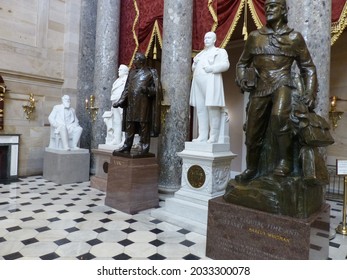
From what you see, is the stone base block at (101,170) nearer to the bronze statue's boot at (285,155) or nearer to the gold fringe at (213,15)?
the gold fringe at (213,15)

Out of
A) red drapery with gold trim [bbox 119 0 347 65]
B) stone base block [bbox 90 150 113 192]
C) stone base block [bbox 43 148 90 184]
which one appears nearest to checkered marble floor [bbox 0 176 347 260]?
stone base block [bbox 90 150 113 192]

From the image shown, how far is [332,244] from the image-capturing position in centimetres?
344

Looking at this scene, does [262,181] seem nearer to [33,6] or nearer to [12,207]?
[12,207]

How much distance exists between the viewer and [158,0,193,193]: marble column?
5.23 metres

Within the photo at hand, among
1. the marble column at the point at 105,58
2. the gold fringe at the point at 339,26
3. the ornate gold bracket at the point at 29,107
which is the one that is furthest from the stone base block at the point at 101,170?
the gold fringe at the point at 339,26

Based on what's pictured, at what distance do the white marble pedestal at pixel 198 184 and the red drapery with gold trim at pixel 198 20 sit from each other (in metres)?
2.24

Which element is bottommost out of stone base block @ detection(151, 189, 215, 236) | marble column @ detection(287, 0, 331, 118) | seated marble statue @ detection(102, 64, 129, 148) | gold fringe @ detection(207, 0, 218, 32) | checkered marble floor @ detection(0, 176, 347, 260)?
checkered marble floor @ detection(0, 176, 347, 260)

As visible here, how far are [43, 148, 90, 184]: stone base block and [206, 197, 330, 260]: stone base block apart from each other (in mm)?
Result: 4712

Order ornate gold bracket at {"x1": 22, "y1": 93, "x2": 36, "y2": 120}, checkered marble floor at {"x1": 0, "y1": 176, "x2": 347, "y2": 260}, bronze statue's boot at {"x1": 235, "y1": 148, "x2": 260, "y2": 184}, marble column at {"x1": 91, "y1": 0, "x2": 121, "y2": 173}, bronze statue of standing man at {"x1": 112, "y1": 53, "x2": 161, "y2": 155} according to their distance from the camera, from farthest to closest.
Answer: ornate gold bracket at {"x1": 22, "y1": 93, "x2": 36, "y2": 120} → marble column at {"x1": 91, "y1": 0, "x2": 121, "y2": 173} → bronze statue of standing man at {"x1": 112, "y1": 53, "x2": 161, "y2": 155} → checkered marble floor at {"x1": 0, "y1": 176, "x2": 347, "y2": 260} → bronze statue's boot at {"x1": 235, "y1": 148, "x2": 260, "y2": 184}

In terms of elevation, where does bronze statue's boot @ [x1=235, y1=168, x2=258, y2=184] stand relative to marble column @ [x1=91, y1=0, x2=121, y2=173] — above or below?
below

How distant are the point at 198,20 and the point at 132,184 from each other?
137 inches

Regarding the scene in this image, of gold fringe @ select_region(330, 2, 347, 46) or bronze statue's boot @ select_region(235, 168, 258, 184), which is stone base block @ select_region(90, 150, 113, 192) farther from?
gold fringe @ select_region(330, 2, 347, 46)

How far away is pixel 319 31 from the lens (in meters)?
3.73

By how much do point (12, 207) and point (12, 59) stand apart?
Result: 436 centimetres
